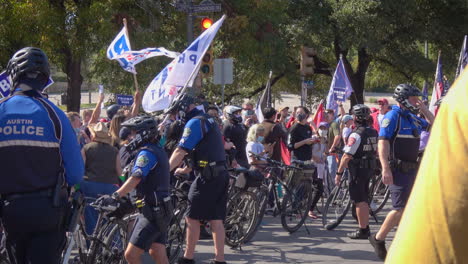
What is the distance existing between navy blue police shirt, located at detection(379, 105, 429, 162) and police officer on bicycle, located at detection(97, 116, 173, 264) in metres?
3.08

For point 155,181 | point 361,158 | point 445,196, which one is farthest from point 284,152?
point 445,196

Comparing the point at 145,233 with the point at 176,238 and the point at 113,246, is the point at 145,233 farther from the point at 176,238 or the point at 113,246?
the point at 176,238

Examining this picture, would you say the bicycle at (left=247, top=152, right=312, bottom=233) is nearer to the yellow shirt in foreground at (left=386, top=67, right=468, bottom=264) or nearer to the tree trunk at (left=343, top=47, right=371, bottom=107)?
the yellow shirt in foreground at (left=386, top=67, right=468, bottom=264)

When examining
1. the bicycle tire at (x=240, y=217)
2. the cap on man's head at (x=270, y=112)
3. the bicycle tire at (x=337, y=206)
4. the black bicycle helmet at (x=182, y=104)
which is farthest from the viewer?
the cap on man's head at (x=270, y=112)

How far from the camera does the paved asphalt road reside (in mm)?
9398

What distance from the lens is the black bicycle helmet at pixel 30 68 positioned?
4922mm

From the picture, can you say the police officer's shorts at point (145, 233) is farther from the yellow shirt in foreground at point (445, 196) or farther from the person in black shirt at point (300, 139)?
the person in black shirt at point (300, 139)

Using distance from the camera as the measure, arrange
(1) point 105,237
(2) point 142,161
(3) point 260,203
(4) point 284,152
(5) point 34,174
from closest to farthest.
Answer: (5) point 34,174 < (2) point 142,161 < (1) point 105,237 < (3) point 260,203 < (4) point 284,152

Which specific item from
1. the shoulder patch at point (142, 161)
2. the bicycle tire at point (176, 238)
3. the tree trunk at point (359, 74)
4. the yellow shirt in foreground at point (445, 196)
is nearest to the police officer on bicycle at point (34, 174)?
the shoulder patch at point (142, 161)

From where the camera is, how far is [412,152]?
8.78 meters

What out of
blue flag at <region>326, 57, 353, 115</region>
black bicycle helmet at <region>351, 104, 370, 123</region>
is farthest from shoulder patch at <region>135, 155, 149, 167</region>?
blue flag at <region>326, 57, 353, 115</region>

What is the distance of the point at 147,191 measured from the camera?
6566mm

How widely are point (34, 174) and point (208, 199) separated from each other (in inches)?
142

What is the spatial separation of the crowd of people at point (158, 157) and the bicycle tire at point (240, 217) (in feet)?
3.42
